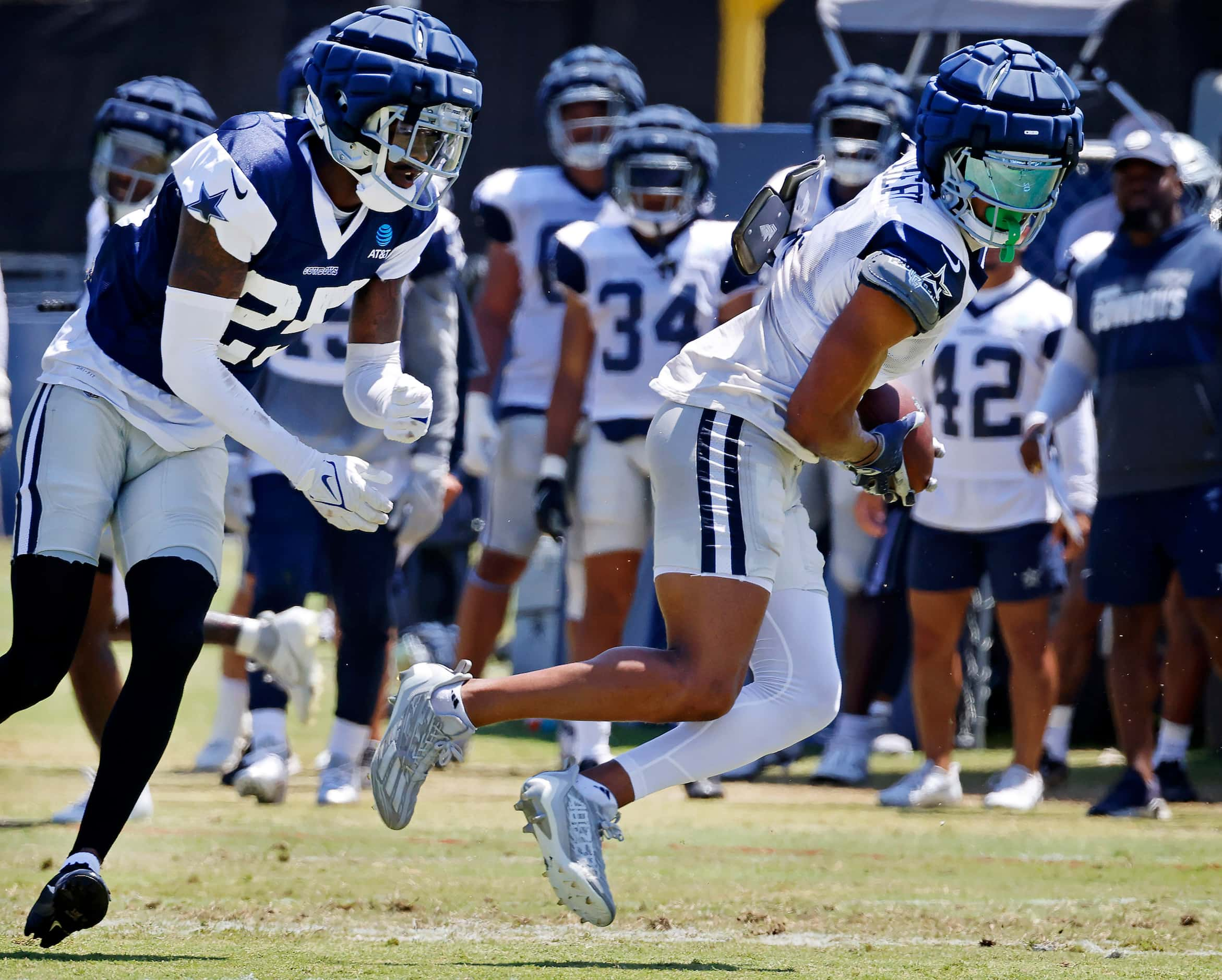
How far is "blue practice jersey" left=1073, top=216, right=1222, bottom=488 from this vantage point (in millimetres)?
6145

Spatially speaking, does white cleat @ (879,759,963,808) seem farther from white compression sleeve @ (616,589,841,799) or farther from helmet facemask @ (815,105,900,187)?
white compression sleeve @ (616,589,841,799)

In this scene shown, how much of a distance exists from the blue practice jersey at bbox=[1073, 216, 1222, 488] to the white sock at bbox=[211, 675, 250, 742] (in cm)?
314

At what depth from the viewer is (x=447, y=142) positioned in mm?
3957

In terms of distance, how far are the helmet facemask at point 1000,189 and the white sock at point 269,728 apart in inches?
115

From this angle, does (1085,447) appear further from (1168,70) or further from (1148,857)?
(1168,70)

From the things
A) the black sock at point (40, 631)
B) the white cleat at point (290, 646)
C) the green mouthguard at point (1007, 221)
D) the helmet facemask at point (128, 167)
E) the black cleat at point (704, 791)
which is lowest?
the black cleat at point (704, 791)

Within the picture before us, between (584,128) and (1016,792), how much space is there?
9.11 feet

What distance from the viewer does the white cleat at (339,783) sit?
6008 millimetres

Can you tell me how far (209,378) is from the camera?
380 cm

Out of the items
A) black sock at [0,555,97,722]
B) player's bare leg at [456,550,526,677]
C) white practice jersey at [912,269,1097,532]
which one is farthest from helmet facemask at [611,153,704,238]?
black sock at [0,555,97,722]

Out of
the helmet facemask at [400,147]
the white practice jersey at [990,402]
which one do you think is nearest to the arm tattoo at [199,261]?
the helmet facemask at [400,147]

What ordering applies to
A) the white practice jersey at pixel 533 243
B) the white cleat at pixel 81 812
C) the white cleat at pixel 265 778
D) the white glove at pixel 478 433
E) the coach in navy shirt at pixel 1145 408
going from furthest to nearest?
the white glove at pixel 478 433 → the white practice jersey at pixel 533 243 → the coach in navy shirt at pixel 1145 408 → the white cleat at pixel 265 778 → the white cleat at pixel 81 812

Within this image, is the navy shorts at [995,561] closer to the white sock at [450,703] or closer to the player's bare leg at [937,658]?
the player's bare leg at [937,658]

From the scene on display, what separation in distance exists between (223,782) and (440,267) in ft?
6.16
